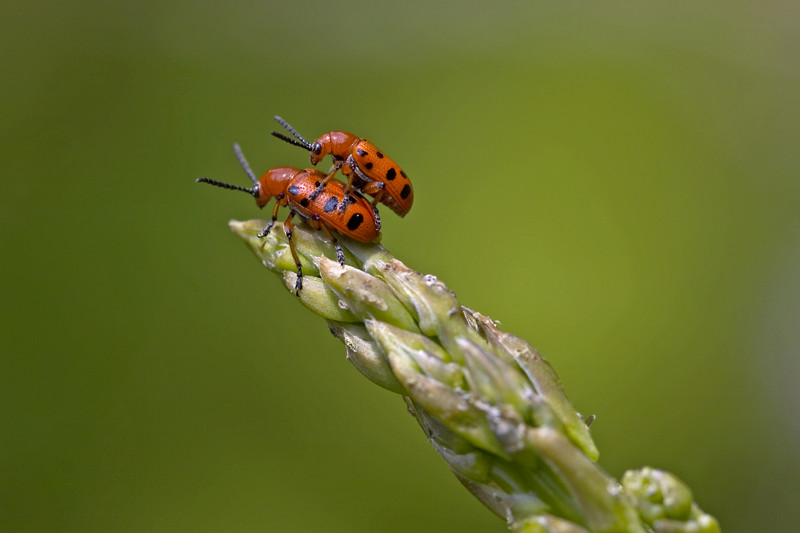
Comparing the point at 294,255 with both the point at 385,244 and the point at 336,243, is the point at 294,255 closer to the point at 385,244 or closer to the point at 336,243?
the point at 336,243

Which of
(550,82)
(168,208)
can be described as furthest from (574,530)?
(550,82)

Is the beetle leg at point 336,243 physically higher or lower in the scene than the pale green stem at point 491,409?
higher

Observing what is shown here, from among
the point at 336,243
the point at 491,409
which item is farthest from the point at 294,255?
Answer: the point at 491,409

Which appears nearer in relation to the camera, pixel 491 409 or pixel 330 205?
pixel 491 409

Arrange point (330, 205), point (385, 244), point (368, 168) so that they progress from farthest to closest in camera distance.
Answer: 1. point (385, 244)
2. point (368, 168)
3. point (330, 205)

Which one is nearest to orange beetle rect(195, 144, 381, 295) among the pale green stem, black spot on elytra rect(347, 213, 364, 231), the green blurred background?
black spot on elytra rect(347, 213, 364, 231)

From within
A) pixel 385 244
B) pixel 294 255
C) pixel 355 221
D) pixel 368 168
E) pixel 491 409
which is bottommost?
pixel 491 409

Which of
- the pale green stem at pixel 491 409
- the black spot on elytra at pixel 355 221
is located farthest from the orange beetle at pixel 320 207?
the pale green stem at pixel 491 409

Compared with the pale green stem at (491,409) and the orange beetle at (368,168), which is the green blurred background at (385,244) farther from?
the pale green stem at (491,409)
